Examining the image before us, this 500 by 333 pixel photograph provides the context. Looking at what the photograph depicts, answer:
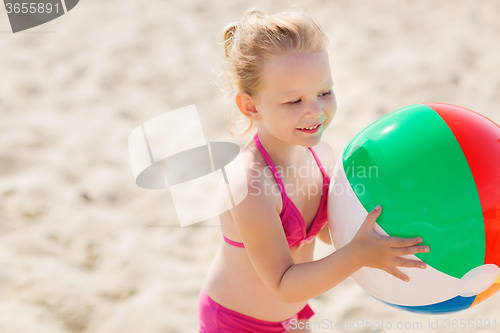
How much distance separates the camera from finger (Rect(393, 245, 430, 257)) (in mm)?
1475

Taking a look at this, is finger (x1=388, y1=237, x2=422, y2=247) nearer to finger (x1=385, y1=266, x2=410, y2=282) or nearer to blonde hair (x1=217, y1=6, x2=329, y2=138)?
finger (x1=385, y1=266, x2=410, y2=282)

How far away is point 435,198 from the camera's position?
148 centimetres

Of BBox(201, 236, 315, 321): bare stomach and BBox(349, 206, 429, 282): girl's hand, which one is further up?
BBox(349, 206, 429, 282): girl's hand

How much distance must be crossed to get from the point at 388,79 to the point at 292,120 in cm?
343

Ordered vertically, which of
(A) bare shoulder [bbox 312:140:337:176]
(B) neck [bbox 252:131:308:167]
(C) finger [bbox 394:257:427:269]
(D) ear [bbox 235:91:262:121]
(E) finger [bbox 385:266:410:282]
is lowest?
(E) finger [bbox 385:266:410:282]

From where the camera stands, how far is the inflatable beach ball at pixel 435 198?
148cm

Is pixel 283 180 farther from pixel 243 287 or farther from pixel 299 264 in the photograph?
pixel 243 287

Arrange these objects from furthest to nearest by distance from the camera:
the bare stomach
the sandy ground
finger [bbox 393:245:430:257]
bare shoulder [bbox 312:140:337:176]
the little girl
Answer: the sandy ground, bare shoulder [bbox 312:140:337:176], the bare stomach, the little girl, finger [bbox 393:245:430:257]

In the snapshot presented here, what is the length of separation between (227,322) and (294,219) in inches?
22.1

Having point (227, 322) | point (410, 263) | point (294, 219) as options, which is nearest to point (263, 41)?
point (294, 219)

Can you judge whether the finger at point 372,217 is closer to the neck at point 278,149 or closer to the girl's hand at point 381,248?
the girl's hand at point 381,248

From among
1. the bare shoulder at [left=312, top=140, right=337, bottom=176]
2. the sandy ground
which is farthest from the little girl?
the sandy ground

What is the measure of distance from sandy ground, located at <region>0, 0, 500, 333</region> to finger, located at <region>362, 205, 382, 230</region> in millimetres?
1369

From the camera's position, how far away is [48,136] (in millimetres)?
4281
